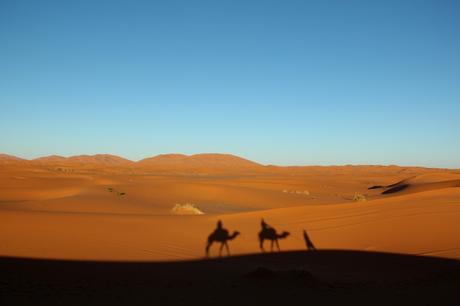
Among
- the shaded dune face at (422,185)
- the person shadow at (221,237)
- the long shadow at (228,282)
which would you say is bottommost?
the long shadow at (228,282)

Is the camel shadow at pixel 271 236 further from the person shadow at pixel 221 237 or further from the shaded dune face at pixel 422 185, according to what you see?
the shaded dune face at pixel 422 185

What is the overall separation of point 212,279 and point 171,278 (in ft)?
2.41

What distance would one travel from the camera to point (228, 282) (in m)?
7.32

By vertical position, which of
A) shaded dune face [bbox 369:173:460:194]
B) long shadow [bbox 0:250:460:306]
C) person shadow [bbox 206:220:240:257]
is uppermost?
shaded dune face [bbox 369:173:460:194]

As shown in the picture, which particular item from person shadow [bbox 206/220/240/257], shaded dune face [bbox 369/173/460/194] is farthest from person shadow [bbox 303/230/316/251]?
shaded dune face [bbox 369/173/460/194]

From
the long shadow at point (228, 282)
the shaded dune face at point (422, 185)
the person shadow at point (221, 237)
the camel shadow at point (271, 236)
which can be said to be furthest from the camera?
the shaded dune face at point (422, 185)

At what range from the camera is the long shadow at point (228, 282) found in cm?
641

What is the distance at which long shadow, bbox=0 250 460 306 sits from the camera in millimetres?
6410

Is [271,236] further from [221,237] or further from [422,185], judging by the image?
[422,185]

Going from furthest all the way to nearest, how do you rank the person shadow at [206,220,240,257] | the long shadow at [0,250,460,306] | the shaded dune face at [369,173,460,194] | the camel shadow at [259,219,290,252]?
the shaded dune face at [369,173,460,194]
the camel shadow at [259,219,290,252]
the person shadow at [206,220,240,257]
the long shadow at [0,250,460,306]

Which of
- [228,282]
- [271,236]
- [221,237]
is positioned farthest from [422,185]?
[228,282]

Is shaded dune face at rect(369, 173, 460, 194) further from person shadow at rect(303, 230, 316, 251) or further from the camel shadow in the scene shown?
the camel shadow

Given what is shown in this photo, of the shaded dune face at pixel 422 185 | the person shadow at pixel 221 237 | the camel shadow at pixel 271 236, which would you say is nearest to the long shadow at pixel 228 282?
the person shadow at pixel 221 237

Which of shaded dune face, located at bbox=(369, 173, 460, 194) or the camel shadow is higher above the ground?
shaded dune face, located at bbox=(369, 173, 460, 194)
